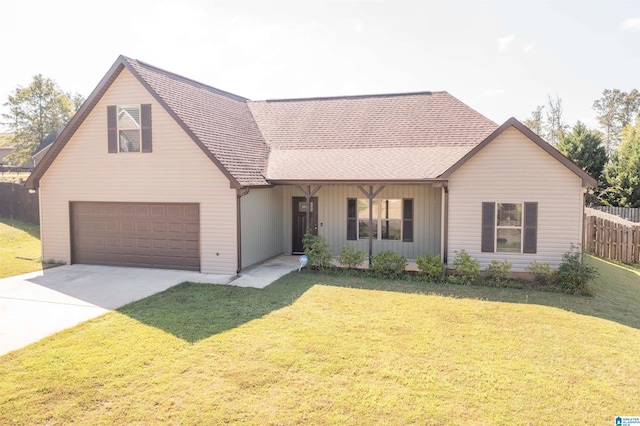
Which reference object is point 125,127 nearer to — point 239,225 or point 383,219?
point 239,225

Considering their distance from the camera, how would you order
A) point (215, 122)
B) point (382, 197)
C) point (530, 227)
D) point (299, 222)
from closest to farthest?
point (530, 227) → point (215, 122) → point (382, 197) → point (299, 222)

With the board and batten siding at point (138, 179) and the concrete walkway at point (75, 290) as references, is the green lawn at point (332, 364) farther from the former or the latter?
the board and batten siding at point (138, 179)

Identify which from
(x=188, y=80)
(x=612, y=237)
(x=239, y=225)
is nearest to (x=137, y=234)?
(x=239, y=225)

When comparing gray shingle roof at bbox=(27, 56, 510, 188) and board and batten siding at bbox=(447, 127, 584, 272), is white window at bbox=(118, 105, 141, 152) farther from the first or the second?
board and batten siding at bbox=(447, 127, 584, 272)

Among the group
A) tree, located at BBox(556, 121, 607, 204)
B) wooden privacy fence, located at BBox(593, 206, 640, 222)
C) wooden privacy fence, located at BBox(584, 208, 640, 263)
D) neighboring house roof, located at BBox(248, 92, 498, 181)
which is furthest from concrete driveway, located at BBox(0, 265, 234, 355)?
tree, located at BBox(556, 121, 607, 204)

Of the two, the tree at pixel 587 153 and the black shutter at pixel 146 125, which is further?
the tree at pixel 587 153

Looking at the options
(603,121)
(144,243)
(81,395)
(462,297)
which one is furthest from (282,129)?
(603,121)

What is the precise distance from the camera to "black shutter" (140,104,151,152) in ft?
44.4

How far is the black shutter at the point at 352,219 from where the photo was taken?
15.9m

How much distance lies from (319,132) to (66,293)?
35.4ft

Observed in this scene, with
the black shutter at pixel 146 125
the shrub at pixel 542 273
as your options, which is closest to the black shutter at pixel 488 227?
the shrub at pixel 542 273

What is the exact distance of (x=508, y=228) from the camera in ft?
41.3

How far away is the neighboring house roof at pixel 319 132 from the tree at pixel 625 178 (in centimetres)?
1076

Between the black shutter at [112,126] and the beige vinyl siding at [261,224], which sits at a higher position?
the black shutter at [112,126]
